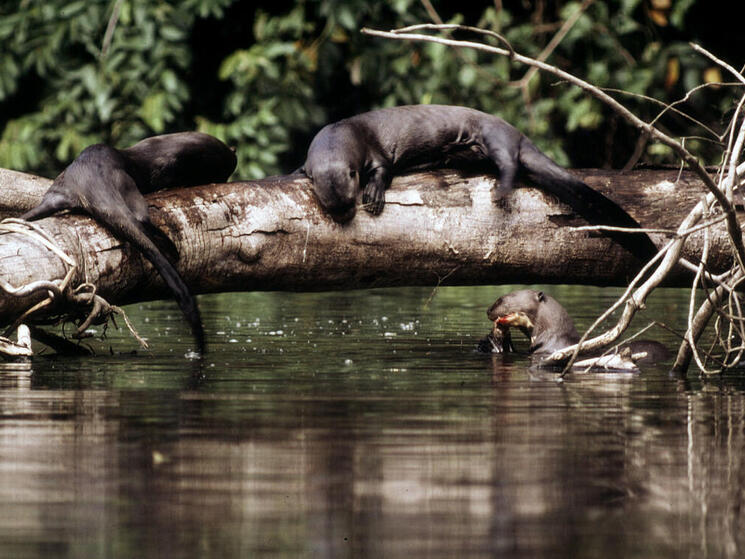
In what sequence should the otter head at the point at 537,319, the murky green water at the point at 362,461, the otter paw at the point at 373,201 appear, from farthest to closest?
the otter head at the point at 537,319 < the otter paw at the point at 373,201 < the murky green water at the point at 362,461

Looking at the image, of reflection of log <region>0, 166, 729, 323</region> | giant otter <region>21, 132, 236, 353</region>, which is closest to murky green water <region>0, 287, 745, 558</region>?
giant otter <region>21, 132, 236, 353</region>

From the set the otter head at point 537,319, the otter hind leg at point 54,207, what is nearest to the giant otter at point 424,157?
the otter head at point 537,319

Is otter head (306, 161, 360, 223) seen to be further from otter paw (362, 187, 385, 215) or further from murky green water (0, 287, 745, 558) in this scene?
murky green water (0, 287, 745, 558)

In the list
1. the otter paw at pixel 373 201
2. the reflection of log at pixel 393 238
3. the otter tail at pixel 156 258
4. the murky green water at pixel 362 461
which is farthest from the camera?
the otter paw at pixel 373 201

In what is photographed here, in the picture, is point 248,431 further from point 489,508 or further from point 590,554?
point 590,554

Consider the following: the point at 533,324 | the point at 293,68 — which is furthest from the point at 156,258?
the point at 293,68

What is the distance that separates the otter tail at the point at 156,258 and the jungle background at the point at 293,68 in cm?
402

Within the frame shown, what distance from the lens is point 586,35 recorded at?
902cm

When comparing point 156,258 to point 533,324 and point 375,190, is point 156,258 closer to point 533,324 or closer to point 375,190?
point 375,190

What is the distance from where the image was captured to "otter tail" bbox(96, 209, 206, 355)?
421 cm

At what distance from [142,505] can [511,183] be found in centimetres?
292

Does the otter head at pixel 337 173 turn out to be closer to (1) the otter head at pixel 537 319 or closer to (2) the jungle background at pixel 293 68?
(1) the otter head at pixel 537 319

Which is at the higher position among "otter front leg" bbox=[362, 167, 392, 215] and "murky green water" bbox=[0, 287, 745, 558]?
"otter front leg" bbox=[362, 167, 392, 215]

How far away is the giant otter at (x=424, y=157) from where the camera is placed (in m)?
4.55
